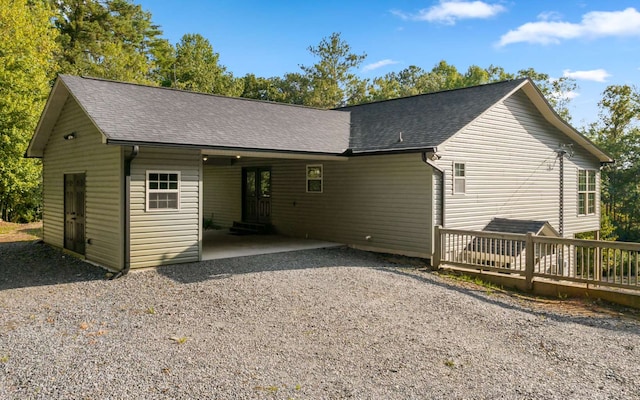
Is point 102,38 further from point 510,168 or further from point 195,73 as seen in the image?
point 510,168

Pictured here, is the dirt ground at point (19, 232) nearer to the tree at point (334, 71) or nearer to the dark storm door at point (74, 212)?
the dark storm door at point (74, 212)

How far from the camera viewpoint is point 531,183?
45.1 feet

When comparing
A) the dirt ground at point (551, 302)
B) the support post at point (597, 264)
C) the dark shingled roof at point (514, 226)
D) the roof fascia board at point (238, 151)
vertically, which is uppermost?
the roof fascia board at point (238, 151)

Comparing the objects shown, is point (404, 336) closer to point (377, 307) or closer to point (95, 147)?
point (377, 307)

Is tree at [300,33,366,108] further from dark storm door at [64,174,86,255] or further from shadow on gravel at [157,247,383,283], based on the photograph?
shadow on gravel at [157,247,383,283]

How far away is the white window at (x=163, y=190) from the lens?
8.81m

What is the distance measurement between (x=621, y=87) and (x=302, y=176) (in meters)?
27.2

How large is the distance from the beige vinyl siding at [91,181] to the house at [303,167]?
45 mm

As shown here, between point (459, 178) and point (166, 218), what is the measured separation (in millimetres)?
7214

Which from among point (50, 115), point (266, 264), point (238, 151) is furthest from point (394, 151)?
point (50, 115)

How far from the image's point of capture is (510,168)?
1298 centimetres

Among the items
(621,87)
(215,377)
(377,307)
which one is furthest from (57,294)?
(621,87)

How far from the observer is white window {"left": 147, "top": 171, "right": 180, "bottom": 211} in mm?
8812

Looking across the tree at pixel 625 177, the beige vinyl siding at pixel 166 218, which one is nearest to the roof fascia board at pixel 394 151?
the beige vinyl siding at pixel 166 218
